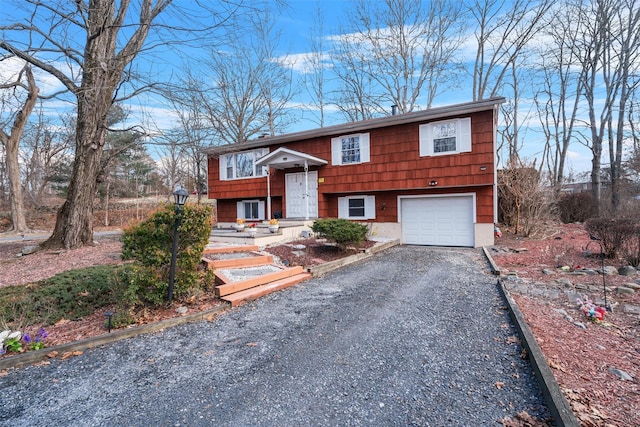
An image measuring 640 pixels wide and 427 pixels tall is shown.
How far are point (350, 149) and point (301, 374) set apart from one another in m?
10.5

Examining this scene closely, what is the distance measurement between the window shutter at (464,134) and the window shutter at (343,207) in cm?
480

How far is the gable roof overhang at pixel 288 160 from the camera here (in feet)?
39.9

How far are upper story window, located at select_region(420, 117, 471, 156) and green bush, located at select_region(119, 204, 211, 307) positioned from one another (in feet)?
28.1

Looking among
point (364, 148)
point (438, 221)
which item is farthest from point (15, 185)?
point (438, 221)

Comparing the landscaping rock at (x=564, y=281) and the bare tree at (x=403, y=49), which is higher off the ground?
the bare tree at (x=403, y=49)

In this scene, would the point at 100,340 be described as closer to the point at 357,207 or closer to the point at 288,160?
the point at 288,160

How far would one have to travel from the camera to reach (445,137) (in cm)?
1060

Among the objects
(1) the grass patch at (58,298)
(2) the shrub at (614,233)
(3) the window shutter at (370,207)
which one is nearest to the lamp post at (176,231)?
(1) the grass patch at (58,298)

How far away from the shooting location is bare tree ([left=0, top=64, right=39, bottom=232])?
8.23 metres

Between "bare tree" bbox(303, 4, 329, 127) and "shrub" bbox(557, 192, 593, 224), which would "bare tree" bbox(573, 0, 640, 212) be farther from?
"bare tree" bbox(303, 4, 329, 127)

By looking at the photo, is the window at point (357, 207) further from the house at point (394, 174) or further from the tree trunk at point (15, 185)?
the tree trunk at point (15, 185)

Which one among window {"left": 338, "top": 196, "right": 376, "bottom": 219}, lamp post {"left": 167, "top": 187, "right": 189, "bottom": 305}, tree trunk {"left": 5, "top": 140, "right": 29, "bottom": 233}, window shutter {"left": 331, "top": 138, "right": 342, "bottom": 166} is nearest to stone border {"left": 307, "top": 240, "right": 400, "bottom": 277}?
window {"left": 338, "top": 196, "right": 376, "bottom": 219}


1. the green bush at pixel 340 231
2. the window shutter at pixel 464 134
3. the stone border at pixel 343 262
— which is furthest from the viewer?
the window shutter at pixel 464 134

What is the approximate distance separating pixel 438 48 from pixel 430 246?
13.7 m
